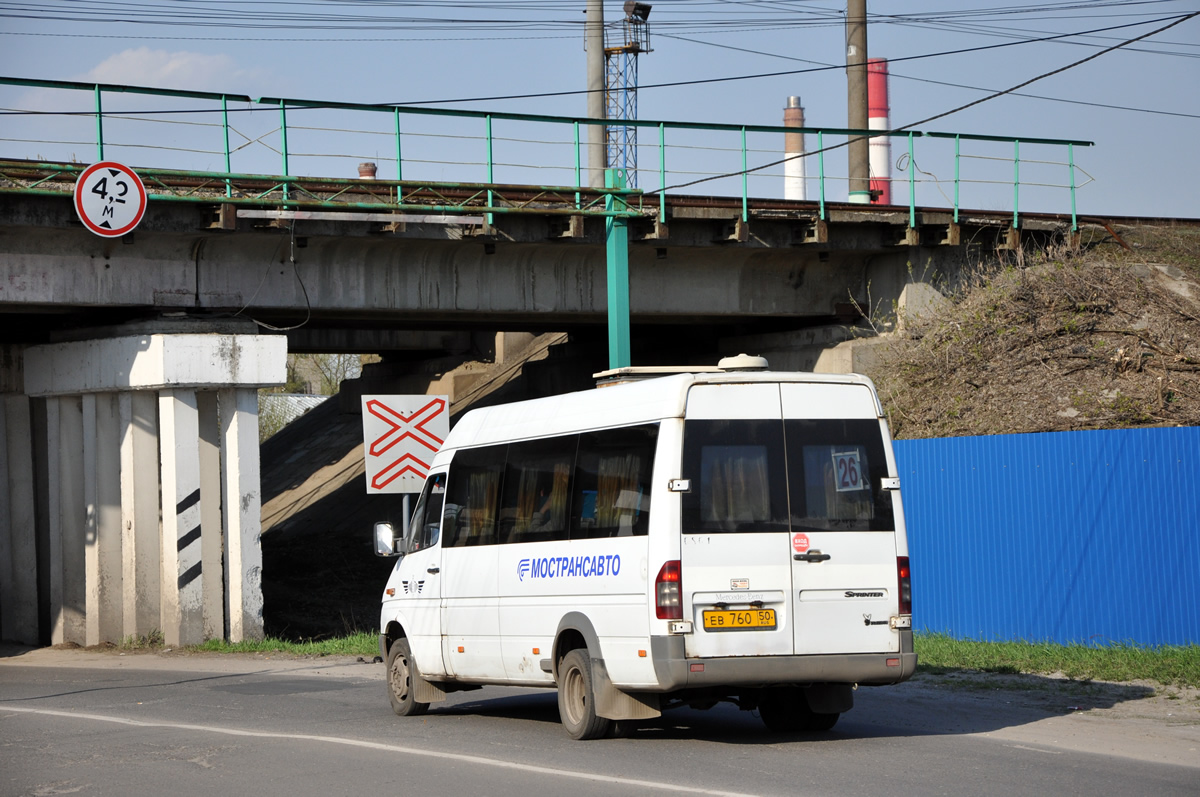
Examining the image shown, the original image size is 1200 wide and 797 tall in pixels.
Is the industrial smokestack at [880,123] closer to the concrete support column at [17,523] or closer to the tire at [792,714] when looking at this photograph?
the concrete support column at [17,523]

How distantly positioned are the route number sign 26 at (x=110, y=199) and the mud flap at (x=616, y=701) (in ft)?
36.4

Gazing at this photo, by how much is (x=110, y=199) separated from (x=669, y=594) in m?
11.8

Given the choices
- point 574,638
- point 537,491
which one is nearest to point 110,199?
point 537,491

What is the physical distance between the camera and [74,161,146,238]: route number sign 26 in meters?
17.4

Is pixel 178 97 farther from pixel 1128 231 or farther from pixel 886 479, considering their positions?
pixel 1128 231

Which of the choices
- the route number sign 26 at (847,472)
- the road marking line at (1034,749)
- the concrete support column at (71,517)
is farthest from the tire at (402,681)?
the concrete support column at (71,517)

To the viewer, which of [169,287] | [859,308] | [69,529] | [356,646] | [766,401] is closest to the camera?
[766,401]

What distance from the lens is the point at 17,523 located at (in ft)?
71.3

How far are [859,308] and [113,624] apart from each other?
13.5 metres

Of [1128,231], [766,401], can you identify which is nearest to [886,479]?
[766,401]

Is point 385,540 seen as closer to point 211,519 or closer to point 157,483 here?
point 211,519

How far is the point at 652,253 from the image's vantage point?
2283 centimetres

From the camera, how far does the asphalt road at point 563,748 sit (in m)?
7.72

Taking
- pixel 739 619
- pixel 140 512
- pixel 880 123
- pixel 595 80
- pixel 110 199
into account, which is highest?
pixel 880 123
